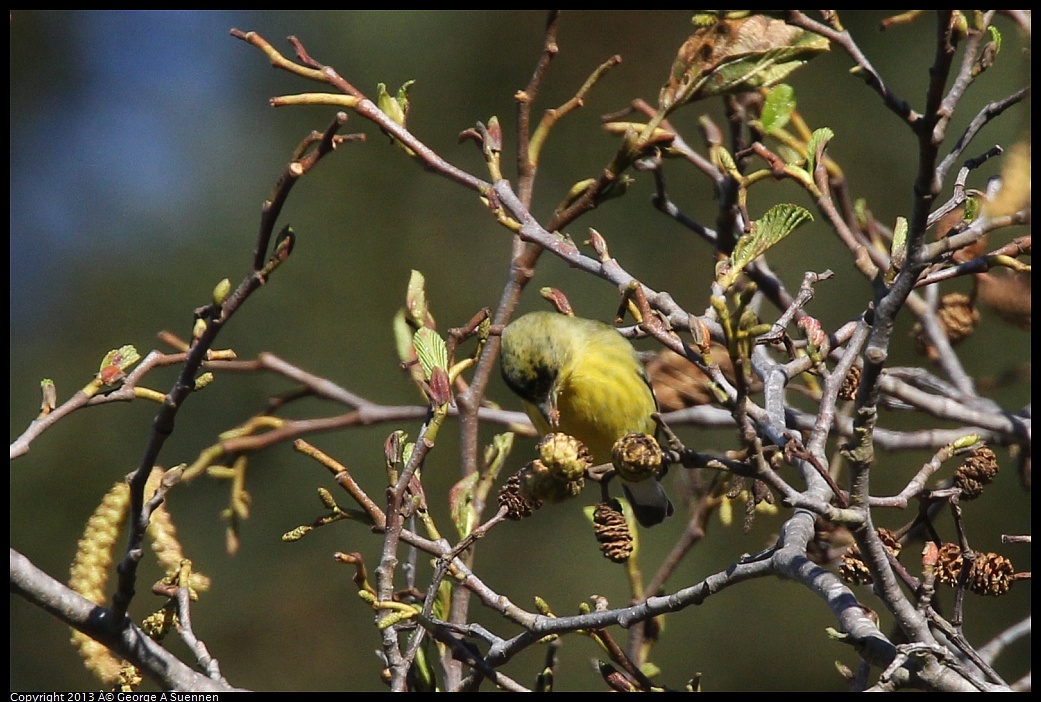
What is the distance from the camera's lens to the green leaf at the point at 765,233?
66.9 inches

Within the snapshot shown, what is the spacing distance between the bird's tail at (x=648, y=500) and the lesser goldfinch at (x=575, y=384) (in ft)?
0.14

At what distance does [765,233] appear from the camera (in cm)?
175

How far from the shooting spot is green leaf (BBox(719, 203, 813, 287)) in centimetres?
170

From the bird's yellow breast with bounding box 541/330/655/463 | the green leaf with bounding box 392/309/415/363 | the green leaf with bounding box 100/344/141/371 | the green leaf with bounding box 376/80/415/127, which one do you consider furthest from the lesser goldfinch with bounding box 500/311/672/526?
the green leaf with bounding box 100/344/141/371

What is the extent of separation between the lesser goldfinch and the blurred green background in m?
2.46

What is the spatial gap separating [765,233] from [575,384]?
5.14 feet

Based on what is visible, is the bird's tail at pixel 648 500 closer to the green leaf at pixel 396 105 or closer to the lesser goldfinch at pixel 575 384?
the lesser goldfinch at pixel 575 384

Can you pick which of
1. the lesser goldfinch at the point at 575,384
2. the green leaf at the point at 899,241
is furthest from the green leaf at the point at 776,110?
the lesser goldfinch at the point at 575,384

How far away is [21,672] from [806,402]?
213 inches

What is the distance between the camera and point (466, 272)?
780 centimetres

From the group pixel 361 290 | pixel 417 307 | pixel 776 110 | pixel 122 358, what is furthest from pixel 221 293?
pixel 361 290

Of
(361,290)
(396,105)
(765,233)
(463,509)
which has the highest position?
(361,290)

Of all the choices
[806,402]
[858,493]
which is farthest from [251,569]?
[858,493]

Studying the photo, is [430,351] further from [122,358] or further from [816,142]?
[816,142]
